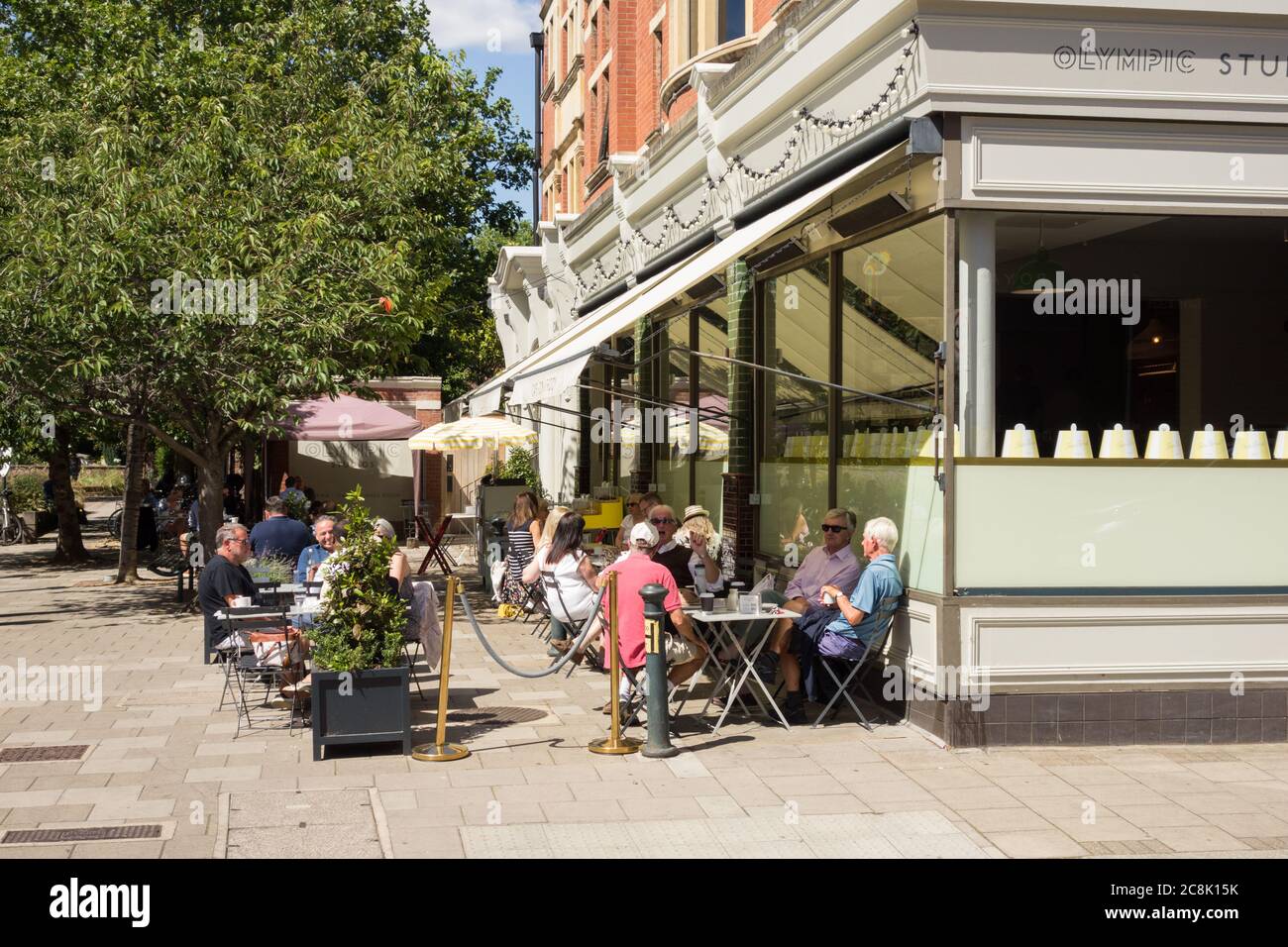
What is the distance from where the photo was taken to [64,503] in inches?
957

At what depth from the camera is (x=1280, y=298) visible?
1129 centimetres

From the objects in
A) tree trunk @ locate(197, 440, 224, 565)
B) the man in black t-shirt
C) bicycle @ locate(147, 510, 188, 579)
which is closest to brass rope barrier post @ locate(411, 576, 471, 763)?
the man in black t-shirt

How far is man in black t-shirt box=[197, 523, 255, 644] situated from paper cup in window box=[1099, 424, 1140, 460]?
6.53 meters

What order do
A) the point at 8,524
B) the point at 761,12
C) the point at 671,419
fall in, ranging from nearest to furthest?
the point at 761,12 → the point at 671,419 → the point at 8,524

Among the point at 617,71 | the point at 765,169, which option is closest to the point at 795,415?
the point at 765,169

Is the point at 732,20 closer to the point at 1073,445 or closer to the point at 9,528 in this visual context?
the point at 1073,445

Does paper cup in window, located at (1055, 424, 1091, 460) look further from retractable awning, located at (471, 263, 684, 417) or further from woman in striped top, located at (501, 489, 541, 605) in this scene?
woman in striped top, located at (501, 489, 541, 605)

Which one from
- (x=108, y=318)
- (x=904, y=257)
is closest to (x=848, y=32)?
(x=904, y=257)

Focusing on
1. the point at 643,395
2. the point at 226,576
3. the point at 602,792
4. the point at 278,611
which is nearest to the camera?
the point at 602,792

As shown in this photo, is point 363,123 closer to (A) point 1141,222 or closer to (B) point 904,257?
(B) point 904,257

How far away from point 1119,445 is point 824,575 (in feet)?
7.18

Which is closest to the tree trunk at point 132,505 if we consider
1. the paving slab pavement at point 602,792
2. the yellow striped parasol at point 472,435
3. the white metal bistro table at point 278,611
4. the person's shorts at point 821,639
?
the yellow striped parasol at point 472,435

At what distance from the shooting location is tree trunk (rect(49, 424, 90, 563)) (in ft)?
78.4

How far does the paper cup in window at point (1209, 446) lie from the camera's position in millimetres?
8914
